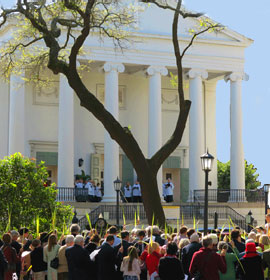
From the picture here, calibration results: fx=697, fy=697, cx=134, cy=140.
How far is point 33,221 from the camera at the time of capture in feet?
67.6

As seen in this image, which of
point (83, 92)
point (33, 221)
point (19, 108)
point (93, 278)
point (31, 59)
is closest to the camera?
point (93, 278)

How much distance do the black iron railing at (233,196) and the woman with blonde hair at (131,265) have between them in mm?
29549

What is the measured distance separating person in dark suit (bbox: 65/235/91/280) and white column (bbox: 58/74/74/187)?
2607 cm

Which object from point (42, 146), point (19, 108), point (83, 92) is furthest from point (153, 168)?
point (42, 146)

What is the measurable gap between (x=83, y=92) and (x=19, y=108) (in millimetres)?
20533

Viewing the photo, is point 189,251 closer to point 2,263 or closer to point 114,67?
point 2,263

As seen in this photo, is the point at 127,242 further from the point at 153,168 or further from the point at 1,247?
the point at 153,168

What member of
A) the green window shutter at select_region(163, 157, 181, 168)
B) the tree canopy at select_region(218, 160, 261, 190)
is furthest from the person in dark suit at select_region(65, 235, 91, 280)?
the tree canopy at select_region(218, 160, 261, 190)

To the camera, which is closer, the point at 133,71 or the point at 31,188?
the point at 31,188

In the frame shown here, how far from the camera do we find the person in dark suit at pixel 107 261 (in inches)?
502

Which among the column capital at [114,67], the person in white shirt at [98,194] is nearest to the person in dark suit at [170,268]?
the person in white shirt at [98,194]

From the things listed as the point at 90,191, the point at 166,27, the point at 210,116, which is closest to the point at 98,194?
the point at 90,191

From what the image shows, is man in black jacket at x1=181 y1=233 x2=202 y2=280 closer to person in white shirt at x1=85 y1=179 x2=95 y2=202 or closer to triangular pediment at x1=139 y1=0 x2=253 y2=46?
person in white shirt at x1=85 y1=179 x2=95 y2=202

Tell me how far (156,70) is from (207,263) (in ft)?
101
